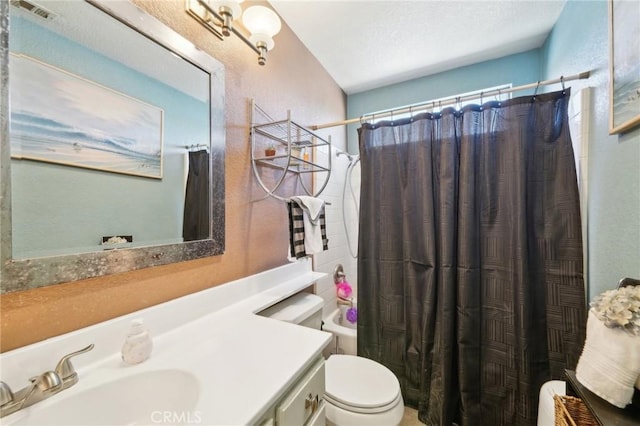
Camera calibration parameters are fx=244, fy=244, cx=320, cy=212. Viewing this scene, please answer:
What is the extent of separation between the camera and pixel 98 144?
0.74 metres

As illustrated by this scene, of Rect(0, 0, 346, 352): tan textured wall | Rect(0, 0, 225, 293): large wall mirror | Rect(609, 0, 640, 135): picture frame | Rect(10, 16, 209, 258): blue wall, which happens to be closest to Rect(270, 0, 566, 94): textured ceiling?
Rect(0, 0, 346, 352): tan textured wall

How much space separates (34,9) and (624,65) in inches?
72.1

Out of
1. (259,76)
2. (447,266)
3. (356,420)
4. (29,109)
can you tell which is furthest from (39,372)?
(447,266)

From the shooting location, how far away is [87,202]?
2.33 ft

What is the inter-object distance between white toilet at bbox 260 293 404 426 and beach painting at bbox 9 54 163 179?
2.86 ft

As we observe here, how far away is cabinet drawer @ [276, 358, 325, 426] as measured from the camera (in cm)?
63

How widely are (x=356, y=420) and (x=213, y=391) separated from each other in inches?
32.7

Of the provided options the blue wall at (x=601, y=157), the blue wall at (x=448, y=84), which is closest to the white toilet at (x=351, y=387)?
the blue wall at (x=601, y=157)

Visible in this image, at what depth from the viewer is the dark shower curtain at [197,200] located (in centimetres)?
98

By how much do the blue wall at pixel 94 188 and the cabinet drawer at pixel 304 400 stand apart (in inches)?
26.6

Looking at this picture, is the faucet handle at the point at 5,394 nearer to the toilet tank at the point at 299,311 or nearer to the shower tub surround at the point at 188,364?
the shower tub surround at the point at 188,364

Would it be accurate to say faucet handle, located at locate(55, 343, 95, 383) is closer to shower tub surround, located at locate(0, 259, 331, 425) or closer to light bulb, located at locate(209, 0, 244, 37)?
shower tub surround, located at locate(0, 259, 331, 425)

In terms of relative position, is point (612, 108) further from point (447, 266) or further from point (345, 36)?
point (345, 36)

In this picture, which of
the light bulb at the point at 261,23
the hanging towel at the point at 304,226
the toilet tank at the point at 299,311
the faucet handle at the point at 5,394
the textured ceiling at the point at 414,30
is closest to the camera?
the faucet handle at the point at 5,394
